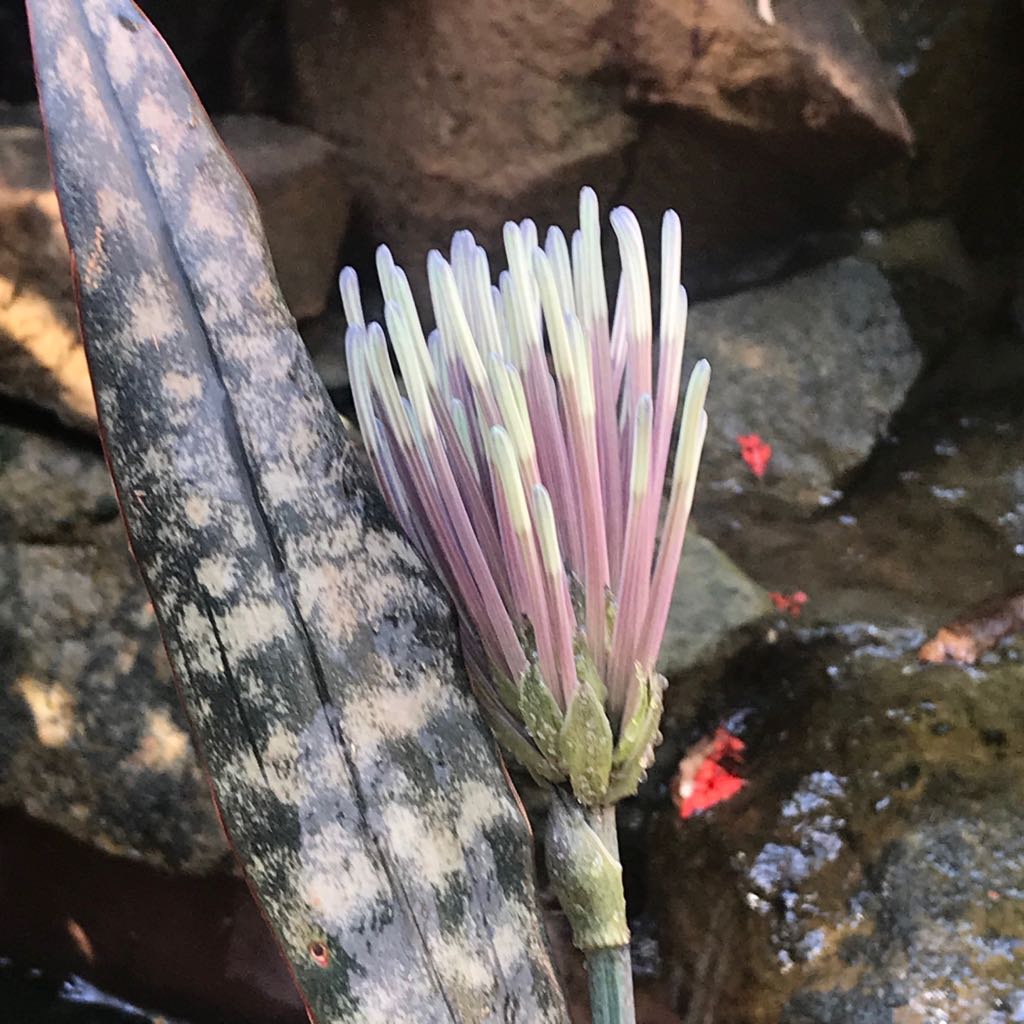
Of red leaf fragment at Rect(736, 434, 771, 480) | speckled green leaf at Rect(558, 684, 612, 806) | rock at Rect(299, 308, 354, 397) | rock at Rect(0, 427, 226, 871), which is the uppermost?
speckled green leaf at Rect(558, 684, 612, 806)

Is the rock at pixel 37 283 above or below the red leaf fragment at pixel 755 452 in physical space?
above

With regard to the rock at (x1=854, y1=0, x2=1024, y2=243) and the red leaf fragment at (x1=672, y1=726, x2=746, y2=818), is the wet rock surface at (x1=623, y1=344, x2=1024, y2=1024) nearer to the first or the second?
the red leaf fragment at (x1=672, y1=726, x2=746, y2=818)

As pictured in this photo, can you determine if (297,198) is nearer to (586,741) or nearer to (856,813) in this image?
(586,741)

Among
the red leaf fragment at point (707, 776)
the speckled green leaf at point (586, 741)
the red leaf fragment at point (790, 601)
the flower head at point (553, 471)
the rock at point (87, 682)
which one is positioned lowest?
the red leaf fragment at point (707, 776)

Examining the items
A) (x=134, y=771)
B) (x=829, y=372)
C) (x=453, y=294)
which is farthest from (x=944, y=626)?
(x=134, y=771)

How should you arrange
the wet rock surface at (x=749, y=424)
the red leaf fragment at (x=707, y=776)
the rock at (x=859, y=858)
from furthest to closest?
the red leaf fragment at (x=707, y=776)
the wet rock surface at (x=749, y=424)
the rock at (x=859, y=858)

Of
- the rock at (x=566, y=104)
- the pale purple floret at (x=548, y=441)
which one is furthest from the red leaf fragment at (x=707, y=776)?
the rock at (x=566, y=104)

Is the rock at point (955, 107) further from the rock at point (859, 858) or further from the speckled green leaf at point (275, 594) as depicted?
the speckled green leaf at point (275, 594)

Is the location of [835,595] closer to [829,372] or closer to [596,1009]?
[829,372]

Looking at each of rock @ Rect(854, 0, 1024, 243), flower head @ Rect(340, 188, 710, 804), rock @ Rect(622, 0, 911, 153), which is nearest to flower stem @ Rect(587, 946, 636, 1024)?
flower head @ Rect(340, 188, 710, 804)
